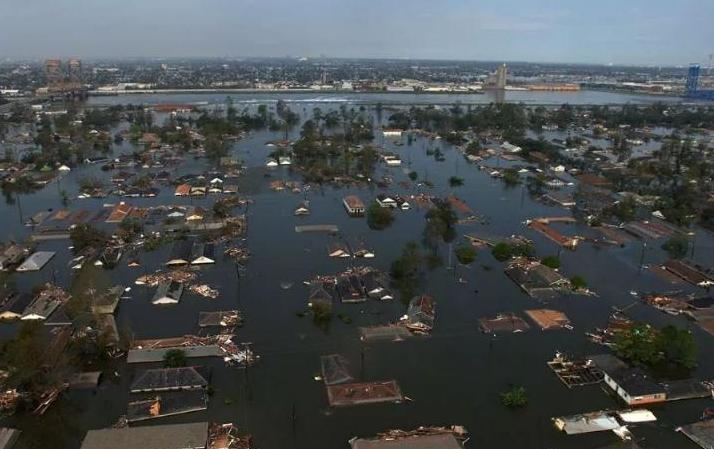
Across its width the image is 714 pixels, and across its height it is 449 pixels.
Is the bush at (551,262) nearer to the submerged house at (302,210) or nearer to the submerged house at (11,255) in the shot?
the submerged house at (302,210)

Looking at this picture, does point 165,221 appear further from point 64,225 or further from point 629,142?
point 629,142

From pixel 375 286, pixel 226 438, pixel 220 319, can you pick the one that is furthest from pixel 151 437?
pixel 375 286

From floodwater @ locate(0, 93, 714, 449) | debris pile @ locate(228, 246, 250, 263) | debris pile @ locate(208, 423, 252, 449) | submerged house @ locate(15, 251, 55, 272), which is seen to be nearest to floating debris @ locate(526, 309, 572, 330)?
floodwater @ locate(0, 93, 714, 449)

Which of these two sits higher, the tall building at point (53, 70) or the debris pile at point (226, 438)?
the tall building at point (53, 70)

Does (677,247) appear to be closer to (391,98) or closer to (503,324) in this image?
(503,324)

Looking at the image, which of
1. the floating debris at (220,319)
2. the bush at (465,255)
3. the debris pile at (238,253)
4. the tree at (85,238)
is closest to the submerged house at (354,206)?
the debris pile at (238,253)

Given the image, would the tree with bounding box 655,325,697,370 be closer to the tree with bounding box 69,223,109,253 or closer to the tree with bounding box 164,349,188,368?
the tree with bounding box 164,349,188,368
